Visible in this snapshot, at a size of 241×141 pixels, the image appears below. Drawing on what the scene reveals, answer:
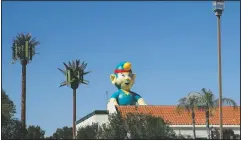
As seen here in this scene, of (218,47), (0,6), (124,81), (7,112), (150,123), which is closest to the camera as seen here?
(0,6)

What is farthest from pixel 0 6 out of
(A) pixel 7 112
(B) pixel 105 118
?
(B) pixel 105 118

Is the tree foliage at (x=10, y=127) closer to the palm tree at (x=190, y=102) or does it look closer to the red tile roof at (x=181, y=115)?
the red tile roof at (x=181, y=115)

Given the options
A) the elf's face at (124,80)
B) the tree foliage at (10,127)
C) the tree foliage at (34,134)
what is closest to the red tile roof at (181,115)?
the elf's face at (124,80)

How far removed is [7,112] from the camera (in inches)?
1561

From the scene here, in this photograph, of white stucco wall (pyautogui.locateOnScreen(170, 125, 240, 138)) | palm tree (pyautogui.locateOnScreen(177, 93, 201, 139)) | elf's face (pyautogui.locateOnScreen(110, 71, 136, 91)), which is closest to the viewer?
palm tree (pyautogui.locateOnScreen(177, 93, 201, 139))

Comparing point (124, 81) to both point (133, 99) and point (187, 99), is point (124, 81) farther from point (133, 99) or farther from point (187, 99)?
point (187, 99)

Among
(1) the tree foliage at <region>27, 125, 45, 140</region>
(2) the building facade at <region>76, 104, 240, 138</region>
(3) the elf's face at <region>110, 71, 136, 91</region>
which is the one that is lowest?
(1) the tree foliage at <region>27, 125, 45, 140</region>

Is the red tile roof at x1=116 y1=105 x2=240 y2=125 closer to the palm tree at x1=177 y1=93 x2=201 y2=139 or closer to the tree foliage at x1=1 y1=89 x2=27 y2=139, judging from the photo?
the palm tree at x1=177 y1=93 x2=201 y2=139

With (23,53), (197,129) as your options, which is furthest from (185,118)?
(23,53)

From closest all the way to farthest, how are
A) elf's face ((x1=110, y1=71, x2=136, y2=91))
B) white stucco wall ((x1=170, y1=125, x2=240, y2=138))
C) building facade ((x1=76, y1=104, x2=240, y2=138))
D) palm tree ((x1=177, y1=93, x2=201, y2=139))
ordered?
palm tree ((x1=177, y1=93, x2=201, y2=139))
building facade ((x1=76, y1=104, x2=240, y2=138))
white stucco wall ((x1=170, y1=125, x2=240, y2=138))
elf's face ((x1=110, y1=71, x2=136, y2=91))

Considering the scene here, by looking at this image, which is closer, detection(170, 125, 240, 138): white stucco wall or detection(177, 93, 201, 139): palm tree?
detection(177, 93, 201, 139): palm tree

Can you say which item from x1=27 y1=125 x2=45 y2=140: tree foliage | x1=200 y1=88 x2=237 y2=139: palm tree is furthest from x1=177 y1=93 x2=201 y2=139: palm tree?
x1=27 y1=125 x2=45 y2=140: tree foliage

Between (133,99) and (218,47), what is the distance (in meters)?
27.2

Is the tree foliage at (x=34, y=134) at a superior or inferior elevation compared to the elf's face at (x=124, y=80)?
inferior
